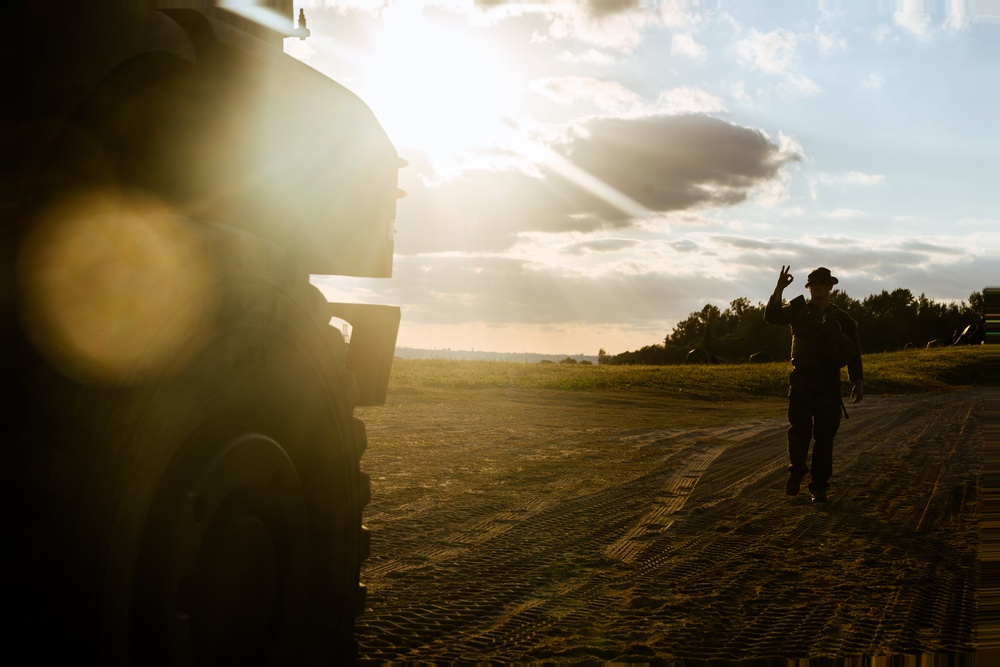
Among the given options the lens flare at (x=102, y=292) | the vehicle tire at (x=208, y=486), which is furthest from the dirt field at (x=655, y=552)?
the lens flare at (x=102, y=292)

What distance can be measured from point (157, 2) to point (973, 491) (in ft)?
30.6

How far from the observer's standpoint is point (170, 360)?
1880 mm

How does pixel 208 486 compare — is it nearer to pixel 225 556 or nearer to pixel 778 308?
pixel 225 556

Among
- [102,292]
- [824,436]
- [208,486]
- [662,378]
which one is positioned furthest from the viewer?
[662,378]

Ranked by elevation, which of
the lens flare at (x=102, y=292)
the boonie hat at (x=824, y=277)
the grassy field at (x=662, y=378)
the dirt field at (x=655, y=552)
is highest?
the boonie hat at (x=824, y=277)

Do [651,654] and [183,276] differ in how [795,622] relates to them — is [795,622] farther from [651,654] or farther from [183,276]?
[183,276]

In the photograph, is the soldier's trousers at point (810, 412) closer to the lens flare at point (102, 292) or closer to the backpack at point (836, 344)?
the backpack at point (836, 344)

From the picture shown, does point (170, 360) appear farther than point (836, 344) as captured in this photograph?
No

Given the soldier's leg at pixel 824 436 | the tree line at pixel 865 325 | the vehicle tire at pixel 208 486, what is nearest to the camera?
the vehicle tire at pixel 208 486

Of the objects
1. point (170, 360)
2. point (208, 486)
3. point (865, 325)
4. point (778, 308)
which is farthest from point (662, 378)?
point (865, 325)

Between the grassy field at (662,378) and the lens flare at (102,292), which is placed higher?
the lens flare at (102,292)

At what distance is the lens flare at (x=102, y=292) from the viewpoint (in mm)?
1743

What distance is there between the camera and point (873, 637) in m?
4.36

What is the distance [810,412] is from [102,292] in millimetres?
8343
